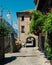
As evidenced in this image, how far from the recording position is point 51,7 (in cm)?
2273

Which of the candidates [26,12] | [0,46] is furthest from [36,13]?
[26,12]

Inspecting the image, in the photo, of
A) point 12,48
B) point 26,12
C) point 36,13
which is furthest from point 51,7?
point 26,12

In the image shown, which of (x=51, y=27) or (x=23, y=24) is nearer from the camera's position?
(x=51, y=27)

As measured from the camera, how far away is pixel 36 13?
96.4ft

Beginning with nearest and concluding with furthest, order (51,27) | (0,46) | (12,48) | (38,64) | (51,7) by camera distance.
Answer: (51,27) < (38,64) < (0,46) < (51,7) < (12,48)

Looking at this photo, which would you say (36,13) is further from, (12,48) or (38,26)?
(12,48)

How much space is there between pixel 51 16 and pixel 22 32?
39552 mm

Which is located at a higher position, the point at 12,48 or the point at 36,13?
the point at 36,13

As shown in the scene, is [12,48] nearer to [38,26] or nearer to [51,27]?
[38,26]

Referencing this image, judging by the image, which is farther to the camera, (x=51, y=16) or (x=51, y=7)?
(x=51, y=7)

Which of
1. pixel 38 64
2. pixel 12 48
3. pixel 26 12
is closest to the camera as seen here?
pixel 38 64

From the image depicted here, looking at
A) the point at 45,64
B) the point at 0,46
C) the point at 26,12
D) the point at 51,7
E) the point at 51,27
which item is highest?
the point at 26,12

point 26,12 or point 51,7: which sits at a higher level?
point 26,12

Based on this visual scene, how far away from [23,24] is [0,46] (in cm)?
3591
